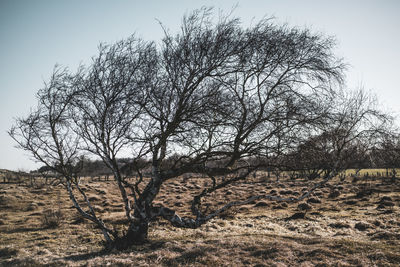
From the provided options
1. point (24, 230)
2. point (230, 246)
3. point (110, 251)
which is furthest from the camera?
point (24, 230)

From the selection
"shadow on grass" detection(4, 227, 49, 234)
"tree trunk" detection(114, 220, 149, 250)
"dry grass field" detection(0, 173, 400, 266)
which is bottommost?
"shadow on grass" detection(4, 227, 49, 234)

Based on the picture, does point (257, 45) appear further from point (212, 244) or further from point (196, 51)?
point (212, 244)

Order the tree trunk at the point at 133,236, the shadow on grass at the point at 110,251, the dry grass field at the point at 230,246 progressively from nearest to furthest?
the dry grass field at the point at 230,246 < the shadow on grass at the point at 110,251 < the tree trunk at the point at 133,236

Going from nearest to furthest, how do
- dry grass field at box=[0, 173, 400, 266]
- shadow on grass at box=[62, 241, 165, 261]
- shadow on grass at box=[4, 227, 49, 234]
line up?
dry grass field at box=[0, 173, 400, 266], shadow on grass at box=[62, 241, 165, 261], shadow on grass at box=[4, 227, 49, 234]

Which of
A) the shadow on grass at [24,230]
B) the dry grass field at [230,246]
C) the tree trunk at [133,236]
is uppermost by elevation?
the tree trunk at [133,236]

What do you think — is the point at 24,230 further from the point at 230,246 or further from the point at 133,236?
the point at 230,246

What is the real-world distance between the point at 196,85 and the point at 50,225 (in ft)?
55.1

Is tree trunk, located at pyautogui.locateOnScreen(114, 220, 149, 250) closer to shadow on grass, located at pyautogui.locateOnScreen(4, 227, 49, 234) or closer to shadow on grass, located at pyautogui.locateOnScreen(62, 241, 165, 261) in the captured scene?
shadow on grass, located at pyautogui.locateOnScreen(62, 241, 165, 261)

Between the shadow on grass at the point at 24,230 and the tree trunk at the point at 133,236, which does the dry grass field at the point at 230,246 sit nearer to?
the shadow on grass at the point at 24,230

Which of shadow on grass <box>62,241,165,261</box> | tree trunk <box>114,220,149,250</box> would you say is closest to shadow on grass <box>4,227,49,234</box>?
shadow on grass <box>62,241,165,261</box>

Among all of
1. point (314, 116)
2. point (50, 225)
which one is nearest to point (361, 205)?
point (314, 116)

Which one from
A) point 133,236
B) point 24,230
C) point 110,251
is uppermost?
point 133,236

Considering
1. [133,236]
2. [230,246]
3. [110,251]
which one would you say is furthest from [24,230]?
[230,246]

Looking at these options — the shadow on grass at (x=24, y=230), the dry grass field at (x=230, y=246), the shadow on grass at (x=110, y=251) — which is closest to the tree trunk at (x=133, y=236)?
the shadow on grass at (x=110, y=251)
